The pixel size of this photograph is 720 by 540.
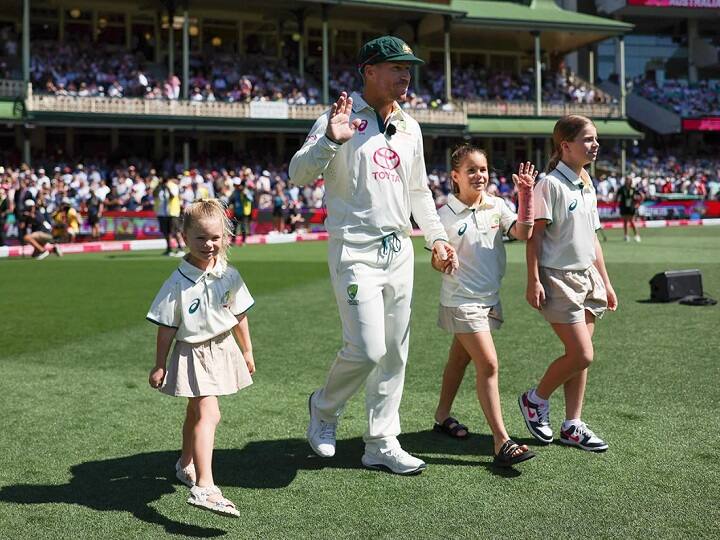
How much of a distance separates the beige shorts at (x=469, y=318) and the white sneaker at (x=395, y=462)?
0.72 metres

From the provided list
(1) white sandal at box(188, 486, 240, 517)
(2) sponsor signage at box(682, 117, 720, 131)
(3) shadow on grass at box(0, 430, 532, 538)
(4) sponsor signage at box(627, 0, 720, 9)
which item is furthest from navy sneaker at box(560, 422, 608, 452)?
(4) sponsor signage at box(627, 0, 720, 9)

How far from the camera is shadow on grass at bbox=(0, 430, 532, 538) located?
4.39 metres

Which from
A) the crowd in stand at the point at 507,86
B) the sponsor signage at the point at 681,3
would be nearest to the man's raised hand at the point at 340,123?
the crowd in stand at the point at 507,86

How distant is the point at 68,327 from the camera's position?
10102 mm

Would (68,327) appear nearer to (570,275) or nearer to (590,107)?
(570,275)

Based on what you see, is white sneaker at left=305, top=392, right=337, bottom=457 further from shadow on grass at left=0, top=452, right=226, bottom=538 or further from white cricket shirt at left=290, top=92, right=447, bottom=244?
white cricket shirt at left=290, top=92, right=447, bottom=244

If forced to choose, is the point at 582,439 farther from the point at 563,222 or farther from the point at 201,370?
the point at 201,370

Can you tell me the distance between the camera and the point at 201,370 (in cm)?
437

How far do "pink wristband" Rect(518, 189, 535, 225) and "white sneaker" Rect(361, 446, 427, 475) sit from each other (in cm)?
136

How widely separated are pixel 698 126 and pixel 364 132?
5182 cm

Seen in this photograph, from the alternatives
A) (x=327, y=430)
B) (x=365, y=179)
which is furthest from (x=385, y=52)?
(x=327, y=430)

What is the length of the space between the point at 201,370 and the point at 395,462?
3.64ft

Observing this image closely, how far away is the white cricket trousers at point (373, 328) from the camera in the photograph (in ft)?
15.3

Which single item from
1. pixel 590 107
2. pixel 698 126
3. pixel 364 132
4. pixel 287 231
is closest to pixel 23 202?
pixel 287 231
